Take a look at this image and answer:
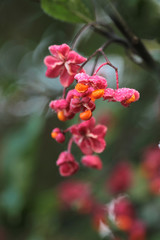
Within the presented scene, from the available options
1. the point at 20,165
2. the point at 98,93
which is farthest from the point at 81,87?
the point at 20,165

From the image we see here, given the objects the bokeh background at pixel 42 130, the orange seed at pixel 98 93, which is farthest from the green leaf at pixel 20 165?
the orange seed at pixel 98 93

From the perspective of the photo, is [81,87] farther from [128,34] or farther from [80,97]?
[128,34]

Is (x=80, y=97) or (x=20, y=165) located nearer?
(x=80, y=97)

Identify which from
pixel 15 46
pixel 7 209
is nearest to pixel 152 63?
pixel 7 209

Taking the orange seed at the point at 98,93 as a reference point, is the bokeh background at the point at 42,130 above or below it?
below

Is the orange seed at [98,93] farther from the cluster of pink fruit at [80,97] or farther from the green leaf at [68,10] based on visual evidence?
the green leaf at [68,10]

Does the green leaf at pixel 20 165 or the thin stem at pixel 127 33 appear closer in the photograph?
the thin stem at pixel 127 33
